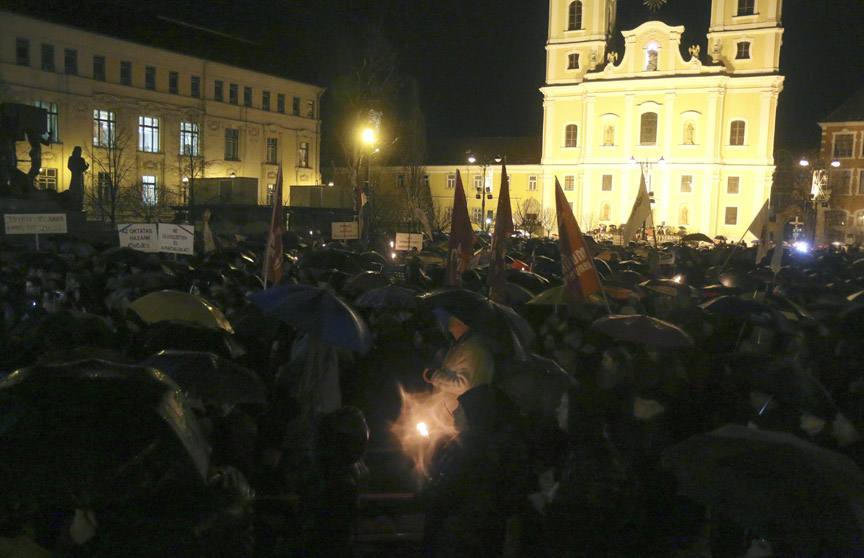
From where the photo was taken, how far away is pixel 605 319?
5.39 m

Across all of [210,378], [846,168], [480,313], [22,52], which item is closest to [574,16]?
[846,168]

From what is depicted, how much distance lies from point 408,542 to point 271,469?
1.00 metres

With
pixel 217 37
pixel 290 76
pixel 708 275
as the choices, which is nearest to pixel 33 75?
pixel 217 37

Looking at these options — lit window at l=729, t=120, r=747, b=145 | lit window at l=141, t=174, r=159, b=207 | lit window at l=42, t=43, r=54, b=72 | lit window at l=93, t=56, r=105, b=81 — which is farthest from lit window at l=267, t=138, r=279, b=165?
lit window at l=729, t=120, r=747, b=145

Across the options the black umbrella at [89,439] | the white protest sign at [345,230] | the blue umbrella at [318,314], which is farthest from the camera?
the white protest sign at [345,230]

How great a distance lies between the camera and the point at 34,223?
11711mm

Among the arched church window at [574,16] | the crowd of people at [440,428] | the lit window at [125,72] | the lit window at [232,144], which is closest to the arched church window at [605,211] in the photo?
the arched church window at [574,16]

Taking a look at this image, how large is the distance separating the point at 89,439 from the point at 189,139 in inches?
1815

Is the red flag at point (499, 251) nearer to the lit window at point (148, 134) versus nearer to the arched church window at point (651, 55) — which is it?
the lit window at point (148, 134)

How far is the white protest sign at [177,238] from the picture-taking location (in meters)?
8.91

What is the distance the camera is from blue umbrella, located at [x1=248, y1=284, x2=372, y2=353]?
4438 millimetres

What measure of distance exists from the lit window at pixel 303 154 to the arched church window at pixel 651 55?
2625cm

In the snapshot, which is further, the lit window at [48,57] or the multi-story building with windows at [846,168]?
the multi-story building with windows at [846,168]

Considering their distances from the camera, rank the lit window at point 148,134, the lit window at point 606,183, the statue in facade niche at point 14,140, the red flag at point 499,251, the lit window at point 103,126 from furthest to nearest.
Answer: the lit window at point 606,183, the lit window at point 148,134, the lit window at point 103,126, the statue in facade niche at point 14,140, the red flag at point 499,251
